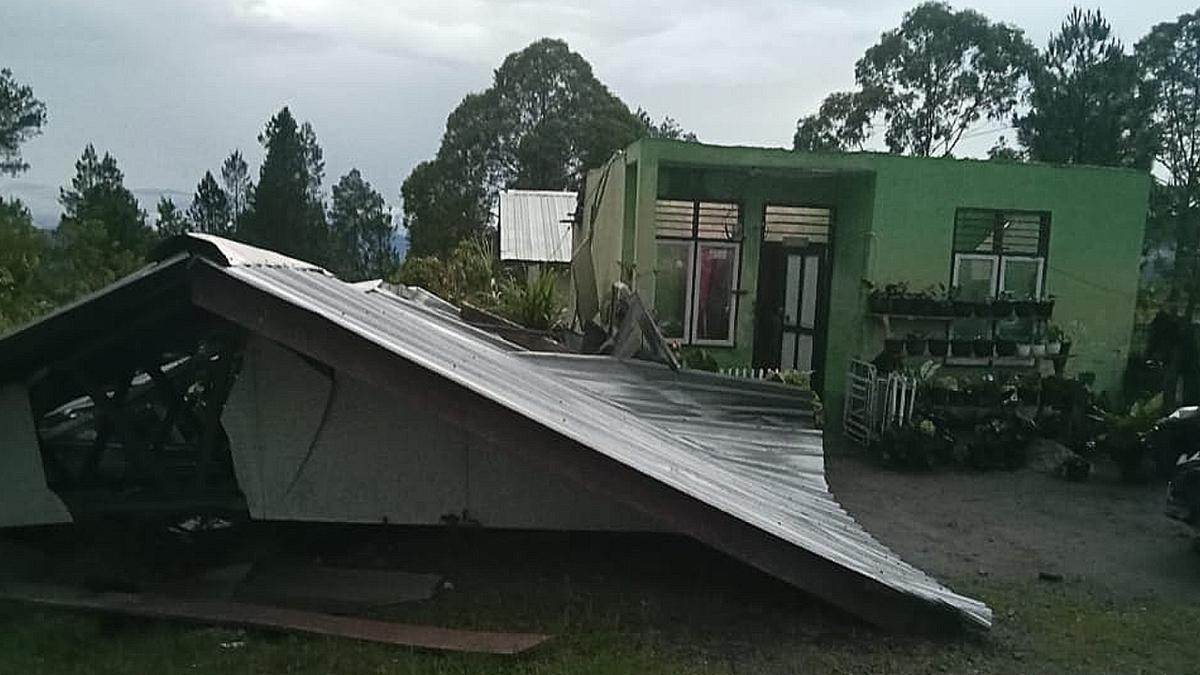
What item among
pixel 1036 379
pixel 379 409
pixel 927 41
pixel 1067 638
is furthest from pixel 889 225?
pixel 927 41

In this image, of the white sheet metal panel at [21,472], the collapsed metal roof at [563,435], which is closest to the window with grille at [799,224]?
the collapsed metal roof at [563,435]

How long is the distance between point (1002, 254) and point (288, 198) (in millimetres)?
23799

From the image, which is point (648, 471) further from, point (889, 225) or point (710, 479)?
point (889, 225)

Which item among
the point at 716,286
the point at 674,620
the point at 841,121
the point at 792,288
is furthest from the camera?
the point at 841,121

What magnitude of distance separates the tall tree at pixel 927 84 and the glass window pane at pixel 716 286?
17.0 metres

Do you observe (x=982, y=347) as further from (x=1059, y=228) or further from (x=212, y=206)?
(x=212, y=206)

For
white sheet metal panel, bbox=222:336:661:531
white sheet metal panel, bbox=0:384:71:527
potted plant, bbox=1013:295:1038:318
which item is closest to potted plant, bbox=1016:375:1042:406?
potted plant, bbox=1013:295:1038:318

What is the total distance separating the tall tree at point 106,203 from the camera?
19875 mm

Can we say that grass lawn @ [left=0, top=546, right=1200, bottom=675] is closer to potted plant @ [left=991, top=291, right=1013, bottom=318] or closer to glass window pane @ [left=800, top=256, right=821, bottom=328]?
potted plant @ [left=991, top=291, right=1013, bottom=318]

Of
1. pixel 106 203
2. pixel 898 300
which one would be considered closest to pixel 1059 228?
pixel 898 300

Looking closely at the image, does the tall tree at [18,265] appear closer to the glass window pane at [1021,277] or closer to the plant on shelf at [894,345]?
the plant on shelf at [894,345]

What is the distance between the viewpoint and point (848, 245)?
435 inches

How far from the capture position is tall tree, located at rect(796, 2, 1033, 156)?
27.0 meters

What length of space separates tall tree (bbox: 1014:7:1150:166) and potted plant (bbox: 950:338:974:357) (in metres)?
11.1
